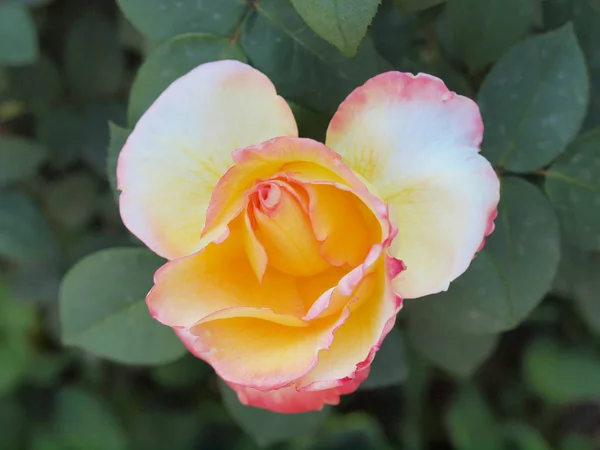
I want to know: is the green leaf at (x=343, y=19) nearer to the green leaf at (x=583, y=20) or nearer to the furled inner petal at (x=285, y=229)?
the furled inner petal at (x=285, y=229)

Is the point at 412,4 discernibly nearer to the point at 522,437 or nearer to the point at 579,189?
the point at 579,189

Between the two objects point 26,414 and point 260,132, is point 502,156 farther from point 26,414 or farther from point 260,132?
point 26,414

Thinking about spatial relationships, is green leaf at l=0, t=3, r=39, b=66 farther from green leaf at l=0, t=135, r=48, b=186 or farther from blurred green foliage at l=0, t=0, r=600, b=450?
green leaf at l=0, t=135, r=48, b=186

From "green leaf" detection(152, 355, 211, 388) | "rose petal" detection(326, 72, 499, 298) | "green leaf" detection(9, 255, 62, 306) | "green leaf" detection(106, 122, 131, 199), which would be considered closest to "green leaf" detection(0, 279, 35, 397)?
"green leaf" detection(9, 255, 62, 306)

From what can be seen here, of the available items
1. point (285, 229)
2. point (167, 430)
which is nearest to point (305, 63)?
point (285, 229)

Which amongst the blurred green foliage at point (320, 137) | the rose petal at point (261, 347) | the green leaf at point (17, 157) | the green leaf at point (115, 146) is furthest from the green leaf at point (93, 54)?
the rose petal at point (261, 347)
